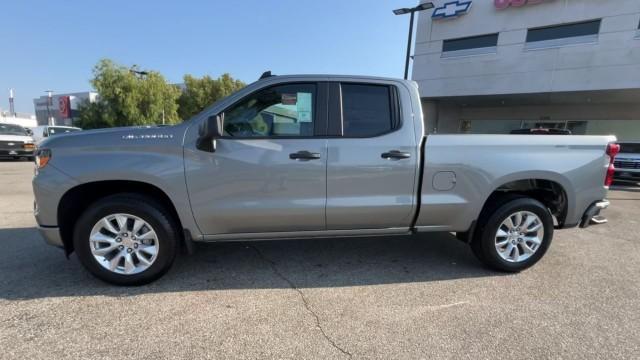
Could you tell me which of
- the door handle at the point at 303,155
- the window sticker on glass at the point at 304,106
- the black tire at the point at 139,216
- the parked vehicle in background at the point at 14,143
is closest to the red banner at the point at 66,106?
the parked vehicle in background at the point at 14,143

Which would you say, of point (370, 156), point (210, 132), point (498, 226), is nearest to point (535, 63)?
point (498, 226)

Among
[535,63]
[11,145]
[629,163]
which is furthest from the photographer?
[535,63]

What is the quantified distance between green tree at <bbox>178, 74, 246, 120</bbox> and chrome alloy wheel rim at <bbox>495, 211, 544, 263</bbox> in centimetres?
3563

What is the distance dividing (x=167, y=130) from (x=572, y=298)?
3.98m

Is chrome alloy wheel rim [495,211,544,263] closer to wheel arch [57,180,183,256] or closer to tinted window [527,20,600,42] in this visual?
wheel arch [57,180,183,256]

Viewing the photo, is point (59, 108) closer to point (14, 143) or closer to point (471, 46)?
point (14, 143)

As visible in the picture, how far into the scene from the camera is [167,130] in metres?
2.80

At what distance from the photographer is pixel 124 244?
2816mm

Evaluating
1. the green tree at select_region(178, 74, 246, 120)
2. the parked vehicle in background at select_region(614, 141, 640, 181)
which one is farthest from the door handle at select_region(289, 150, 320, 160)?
the green tree at select_region(178, 74, 246, 120)

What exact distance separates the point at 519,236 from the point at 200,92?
36.5 meters

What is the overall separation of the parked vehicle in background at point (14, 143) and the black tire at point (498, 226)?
1727 centimetres

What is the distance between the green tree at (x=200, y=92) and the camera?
115 feet

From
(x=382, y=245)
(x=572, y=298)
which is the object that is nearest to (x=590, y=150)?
(x=572, y=298)

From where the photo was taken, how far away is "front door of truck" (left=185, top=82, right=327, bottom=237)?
110 inches
